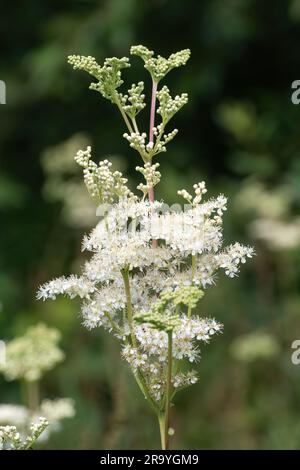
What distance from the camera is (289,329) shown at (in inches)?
180

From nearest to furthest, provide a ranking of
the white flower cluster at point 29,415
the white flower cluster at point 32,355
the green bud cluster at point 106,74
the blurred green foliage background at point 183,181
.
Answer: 1. the green bud cluster at point 106,74
2. the white flower cluster at point 29,415
3. the white flower cluster at point 32,355
4. the blurred green foliage background at point 183,181

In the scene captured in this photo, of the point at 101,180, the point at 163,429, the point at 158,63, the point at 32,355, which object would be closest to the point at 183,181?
the point at 32,355

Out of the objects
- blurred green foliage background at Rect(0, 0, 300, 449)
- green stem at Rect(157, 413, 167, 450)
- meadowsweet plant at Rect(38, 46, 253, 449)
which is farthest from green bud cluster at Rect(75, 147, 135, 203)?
blurred green foliage background at Rect(0, 0, 300, 449)

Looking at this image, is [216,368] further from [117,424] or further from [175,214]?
[175,214]

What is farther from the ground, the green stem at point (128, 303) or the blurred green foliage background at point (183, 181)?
the blurred green foliage background at point (183, 181)

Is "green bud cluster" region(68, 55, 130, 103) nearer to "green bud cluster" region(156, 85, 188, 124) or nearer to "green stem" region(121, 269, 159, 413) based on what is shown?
"green bud cluster" region(156, 85, 188, 124)

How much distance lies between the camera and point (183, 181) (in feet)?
22.1

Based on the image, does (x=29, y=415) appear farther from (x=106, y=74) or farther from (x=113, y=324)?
(x=106, y=74)

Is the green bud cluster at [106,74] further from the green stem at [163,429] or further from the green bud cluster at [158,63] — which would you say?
the green stem at [163,429]

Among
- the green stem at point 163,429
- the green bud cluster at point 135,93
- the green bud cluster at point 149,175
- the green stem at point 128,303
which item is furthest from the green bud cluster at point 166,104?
the green stem at point 163,429

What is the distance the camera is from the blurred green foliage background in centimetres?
404

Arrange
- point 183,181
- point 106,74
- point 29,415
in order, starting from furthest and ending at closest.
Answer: point 183,181, point 29,415, point 106,74

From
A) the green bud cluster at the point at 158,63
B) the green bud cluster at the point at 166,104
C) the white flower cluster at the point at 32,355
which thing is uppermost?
the green bud cluster at the point at 158,63

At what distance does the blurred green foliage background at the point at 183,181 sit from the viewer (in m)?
4.04
